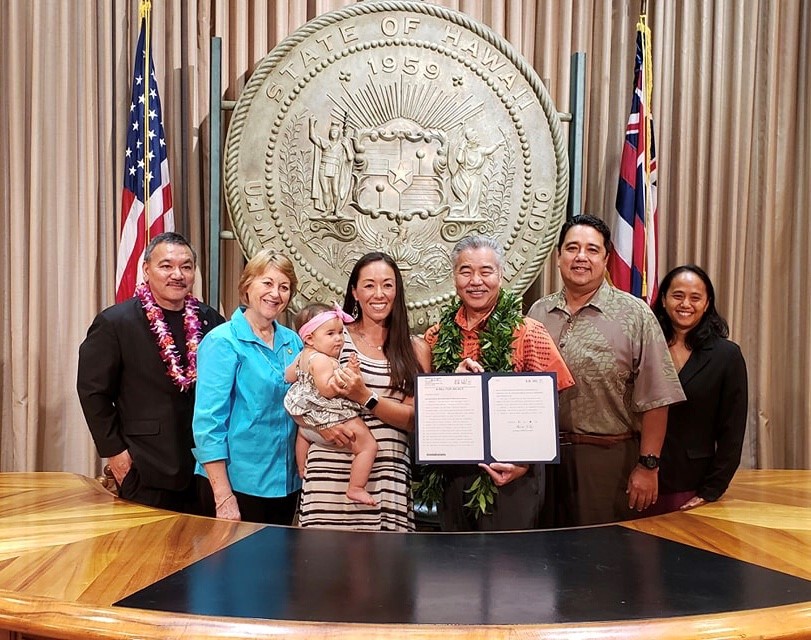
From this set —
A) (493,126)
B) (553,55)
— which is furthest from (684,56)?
(493,126)

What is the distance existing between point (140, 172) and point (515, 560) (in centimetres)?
257

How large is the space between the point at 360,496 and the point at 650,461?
3.23 feet

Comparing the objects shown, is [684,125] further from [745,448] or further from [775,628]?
[775,628]

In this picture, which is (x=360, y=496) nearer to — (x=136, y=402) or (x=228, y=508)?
(x=228, y=508)

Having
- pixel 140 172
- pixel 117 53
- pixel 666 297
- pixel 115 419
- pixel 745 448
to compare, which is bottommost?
pixel 745 448

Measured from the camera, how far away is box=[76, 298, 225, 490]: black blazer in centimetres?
278

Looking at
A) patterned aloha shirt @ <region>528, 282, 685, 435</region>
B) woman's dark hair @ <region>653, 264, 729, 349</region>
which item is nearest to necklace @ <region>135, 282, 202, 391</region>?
patterned aloha shirt @ <region>528, 282, 685, 435</region>

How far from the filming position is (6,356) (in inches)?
150

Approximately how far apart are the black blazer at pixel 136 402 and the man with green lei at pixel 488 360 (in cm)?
87

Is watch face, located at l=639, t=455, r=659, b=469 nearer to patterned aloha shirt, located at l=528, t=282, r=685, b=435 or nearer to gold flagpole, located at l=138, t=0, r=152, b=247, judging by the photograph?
patterned aloha shirt, located at l=528, t=282, r=685, b=435

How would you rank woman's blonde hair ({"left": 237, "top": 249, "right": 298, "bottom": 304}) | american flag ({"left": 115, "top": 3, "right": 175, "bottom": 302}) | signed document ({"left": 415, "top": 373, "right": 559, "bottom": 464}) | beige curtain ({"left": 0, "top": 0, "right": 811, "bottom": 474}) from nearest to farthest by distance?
1. signed document ({"left": 415, "top": 373, "right": 559, "bottom": 464})
2. woman's blonde hair ({"left": 237, "top": 249, "right": 298, "bottom": 304})
3. american flag ({"left": 115, "top": 3, "right": 175, "bottom": 302})
4. beige curtain ({"left": 0, "top": 0, "right": 811, "bottom": 474})

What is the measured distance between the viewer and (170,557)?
1776mm

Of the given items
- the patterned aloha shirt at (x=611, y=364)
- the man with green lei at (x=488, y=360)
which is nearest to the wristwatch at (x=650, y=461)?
the patterned aloha shirt at (x=611, y=364)

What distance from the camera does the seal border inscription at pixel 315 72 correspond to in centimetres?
359
